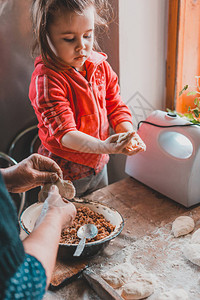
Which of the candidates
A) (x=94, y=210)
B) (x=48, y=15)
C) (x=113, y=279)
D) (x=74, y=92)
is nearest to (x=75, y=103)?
(x=74, y=92)

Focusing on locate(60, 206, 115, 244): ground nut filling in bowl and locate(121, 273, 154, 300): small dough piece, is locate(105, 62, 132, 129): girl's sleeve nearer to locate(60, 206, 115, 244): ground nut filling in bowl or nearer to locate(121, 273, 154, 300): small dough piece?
locate(60, 206, 115, 244): ground nut filling in bowl

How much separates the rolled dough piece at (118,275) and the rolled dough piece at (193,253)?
186 mm

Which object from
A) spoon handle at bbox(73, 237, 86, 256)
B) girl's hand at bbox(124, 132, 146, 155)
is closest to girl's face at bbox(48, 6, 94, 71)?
girl's hand at bbox(124, 132, 146, 155)

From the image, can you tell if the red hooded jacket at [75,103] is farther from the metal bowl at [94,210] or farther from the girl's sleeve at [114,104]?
the metal bowl at [94,210]

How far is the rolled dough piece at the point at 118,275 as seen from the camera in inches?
34.7

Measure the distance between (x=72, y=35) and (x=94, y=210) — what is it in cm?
68

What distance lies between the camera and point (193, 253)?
3.12 feet

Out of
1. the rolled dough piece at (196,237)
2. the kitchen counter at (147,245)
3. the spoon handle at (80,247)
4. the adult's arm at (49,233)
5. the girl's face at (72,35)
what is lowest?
the kitchen counter at (147,245)

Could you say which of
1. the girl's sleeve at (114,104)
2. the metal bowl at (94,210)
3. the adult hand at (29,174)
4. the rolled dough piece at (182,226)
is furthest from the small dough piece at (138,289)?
the girl's sleeve at (114,104)

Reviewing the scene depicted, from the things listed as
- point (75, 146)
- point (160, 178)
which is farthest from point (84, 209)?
point (160, 178)

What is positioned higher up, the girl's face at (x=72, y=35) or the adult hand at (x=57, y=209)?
the girl's face at (x=72, y=35)

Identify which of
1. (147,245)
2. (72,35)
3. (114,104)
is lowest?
(147,245)

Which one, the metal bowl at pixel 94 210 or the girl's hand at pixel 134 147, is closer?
the metal bowl at pixel 94 210

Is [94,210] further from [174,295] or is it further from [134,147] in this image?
[174,295]
